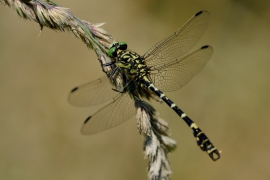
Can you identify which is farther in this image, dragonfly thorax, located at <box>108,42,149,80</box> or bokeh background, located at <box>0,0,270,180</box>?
bokeh background, located at <box>0,0,270,180</box>

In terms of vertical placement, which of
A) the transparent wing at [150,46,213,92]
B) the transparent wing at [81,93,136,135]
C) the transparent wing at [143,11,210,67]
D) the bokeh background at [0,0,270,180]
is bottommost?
the transparent wing at [81,93,136,135]

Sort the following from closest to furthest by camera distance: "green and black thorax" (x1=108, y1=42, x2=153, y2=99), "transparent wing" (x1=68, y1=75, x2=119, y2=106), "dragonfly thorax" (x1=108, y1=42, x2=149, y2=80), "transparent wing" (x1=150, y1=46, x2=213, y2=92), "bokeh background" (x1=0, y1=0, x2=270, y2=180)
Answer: "green and black thorax" (x1=108, y1=42, x2=153, y2=99) → "dragonfly thorax" (x1=108, y1=42, x2=149, y2=80) → "transparent wing" (x1=68, y1=75, x2=119, y2=106) → "transparent wing" (x1=150, y1=46, x2=213, y2=92) → "bokeh background" (x1=0, y1=0, x2=270, y2=180)

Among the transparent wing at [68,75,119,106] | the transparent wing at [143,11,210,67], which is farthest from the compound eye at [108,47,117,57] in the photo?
the transparent wing at [143,11,210,67]

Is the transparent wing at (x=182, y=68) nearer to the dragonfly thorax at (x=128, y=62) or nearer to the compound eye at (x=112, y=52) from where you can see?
the dragonfly thorax at (x=128, y=62)

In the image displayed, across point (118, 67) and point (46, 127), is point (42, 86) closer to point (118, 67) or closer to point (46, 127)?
→ point (46, 127)

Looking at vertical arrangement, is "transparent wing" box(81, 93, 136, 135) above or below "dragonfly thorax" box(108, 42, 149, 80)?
below

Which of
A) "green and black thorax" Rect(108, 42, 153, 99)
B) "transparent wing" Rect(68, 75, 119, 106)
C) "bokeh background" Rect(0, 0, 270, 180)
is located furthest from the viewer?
"bokeh background" Rect(0, 0, 270, 180)

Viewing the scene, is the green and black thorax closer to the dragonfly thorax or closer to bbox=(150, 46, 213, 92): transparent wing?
the dragonfly thorax
